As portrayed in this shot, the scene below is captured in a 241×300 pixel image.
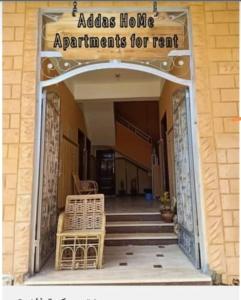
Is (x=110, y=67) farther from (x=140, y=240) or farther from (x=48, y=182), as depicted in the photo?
(x=140, y=240)

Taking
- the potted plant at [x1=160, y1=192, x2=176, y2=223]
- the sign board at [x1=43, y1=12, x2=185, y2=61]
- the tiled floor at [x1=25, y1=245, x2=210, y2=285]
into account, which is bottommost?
the tiled floor at [x1=25, y1=245, x2=210, y2=285]

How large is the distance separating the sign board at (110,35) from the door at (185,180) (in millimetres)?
720

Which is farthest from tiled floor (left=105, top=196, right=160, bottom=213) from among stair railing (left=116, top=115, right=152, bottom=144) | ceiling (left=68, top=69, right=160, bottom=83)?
stair railing (left=116, top=115, right=152, bottom=144)

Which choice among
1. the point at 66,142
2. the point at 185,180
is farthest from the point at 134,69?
the point at 66,142

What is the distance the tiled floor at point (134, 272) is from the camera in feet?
8.46

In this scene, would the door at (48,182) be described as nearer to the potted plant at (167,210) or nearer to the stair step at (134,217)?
the stair step at (134,217)

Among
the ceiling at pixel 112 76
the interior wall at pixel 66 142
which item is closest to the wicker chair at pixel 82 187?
the interior wall at pixel 66 142

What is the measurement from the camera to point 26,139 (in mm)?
2855

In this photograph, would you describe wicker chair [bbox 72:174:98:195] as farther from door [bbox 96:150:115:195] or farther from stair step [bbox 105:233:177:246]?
door [bbox 96:150:115:195]

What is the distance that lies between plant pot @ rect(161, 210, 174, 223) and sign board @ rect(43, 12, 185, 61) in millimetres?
2655

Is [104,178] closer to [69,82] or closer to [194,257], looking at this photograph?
[69,82]

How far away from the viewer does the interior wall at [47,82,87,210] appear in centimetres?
455

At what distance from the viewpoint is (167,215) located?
4441 millimetres

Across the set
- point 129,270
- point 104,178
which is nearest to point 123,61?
point 129,270
